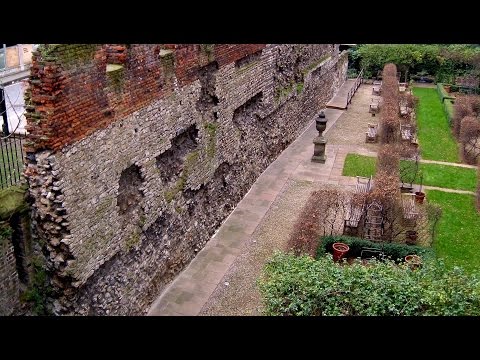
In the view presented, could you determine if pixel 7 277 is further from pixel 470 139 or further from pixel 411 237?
pixel 470 139

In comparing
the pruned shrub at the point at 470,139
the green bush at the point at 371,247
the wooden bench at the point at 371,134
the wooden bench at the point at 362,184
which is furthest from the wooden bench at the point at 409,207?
the wooden bench at the point at 371,134

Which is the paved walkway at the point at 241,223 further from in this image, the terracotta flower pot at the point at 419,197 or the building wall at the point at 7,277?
the building wall at the point at 7,277

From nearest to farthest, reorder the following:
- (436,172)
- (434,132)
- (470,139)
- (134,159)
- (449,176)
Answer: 1. (134,159)
2. (449,176)
3. (436,172)
4. (470,139)
5. (434,132)

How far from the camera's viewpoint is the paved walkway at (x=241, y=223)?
9320 millimetres

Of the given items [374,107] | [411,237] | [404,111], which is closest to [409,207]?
[411,237]

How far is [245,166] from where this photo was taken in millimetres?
13336

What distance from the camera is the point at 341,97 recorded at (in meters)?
23.9

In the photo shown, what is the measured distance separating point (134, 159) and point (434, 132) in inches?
561

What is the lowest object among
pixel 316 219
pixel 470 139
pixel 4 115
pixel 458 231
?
pixel 458 231

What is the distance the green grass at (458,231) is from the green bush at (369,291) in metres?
3.46

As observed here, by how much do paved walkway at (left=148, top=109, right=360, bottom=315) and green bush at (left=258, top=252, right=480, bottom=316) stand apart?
233cm
